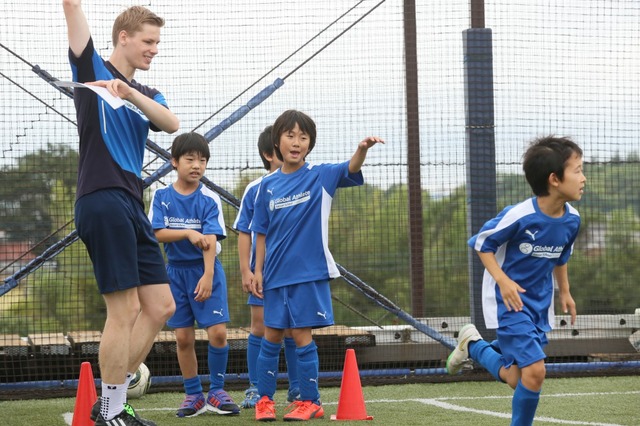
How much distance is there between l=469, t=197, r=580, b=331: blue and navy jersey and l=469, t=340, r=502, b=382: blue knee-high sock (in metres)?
0.34

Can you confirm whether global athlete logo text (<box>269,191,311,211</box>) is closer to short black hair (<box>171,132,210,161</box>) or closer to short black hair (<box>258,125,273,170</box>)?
short black hair (<box>171,132,210,161</box>)

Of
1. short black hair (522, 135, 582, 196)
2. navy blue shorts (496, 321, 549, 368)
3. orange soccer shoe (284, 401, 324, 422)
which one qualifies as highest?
short black hair (522, 135, 582, 196)

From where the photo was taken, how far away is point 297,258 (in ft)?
17.3

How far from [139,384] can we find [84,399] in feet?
4.98

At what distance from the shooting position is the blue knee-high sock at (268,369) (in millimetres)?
5344

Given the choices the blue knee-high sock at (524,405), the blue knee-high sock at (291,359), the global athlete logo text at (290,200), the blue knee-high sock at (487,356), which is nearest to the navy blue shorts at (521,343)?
the blue knee-high sock at (524,405)

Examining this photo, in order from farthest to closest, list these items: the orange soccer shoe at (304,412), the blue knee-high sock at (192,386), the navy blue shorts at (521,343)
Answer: the blue knee-high sock at (192,386) < the orange soccer shoe at (304,412) < the navy blue shorts at (521,343)

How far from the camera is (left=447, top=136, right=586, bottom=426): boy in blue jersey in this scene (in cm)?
429

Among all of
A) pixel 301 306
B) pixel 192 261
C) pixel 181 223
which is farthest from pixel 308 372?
pixel 181 223

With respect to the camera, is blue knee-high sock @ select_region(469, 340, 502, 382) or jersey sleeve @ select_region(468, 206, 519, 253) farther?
blue knee-high sock @ select_region(469, 340, 502, 382)

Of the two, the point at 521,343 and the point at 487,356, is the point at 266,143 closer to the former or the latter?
the point at 487,356

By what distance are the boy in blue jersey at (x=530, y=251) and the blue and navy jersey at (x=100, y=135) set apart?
5.05 ft

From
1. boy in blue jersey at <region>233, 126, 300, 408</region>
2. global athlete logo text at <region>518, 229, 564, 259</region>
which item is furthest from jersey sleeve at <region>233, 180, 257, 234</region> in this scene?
global athlete logo text at <region>518, 229, 564, 259</region>

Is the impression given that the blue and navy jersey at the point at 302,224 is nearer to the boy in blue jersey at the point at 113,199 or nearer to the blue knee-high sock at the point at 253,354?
the blue knee-high sock at the point at 253,354
